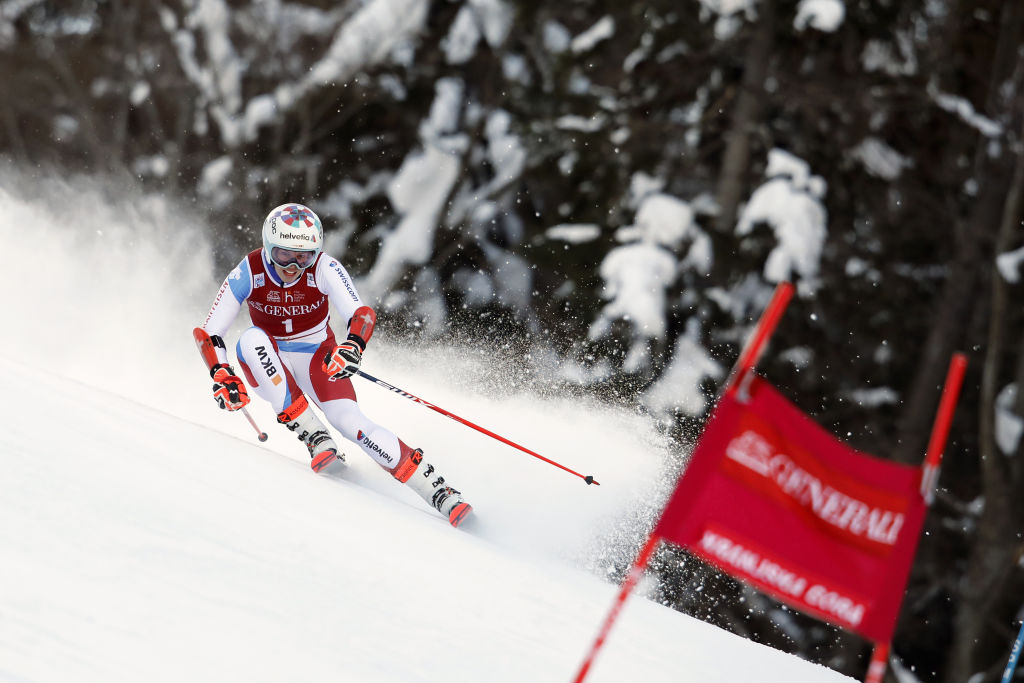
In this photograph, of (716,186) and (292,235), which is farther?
(716,186)

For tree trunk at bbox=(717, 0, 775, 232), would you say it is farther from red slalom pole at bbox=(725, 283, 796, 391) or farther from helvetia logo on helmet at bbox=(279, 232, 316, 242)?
red slalom pole at bbox=(725, 283, 796, 391)

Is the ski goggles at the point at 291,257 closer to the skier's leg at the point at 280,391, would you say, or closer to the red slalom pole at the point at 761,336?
the skier's leg at the point at 280,391

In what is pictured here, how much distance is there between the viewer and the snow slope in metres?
2.46

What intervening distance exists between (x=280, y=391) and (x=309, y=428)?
0.27 m

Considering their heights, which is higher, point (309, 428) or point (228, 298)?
point (228, 298)

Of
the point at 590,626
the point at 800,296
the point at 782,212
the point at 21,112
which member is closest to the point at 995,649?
the point at 800,296

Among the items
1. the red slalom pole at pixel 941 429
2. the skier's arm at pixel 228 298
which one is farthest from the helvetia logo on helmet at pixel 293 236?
the red slalom pole at pixel 941 429

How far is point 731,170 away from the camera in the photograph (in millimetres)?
10969

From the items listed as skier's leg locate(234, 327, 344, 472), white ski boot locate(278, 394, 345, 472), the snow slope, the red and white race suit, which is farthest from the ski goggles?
the snow slope

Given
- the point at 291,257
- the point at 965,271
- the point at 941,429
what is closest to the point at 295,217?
the point at 291,257

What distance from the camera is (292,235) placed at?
5.71 m

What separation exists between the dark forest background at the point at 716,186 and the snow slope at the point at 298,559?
10.5 ft

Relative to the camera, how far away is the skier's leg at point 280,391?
5922 millimetres

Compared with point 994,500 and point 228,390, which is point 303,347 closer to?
point 228,390
